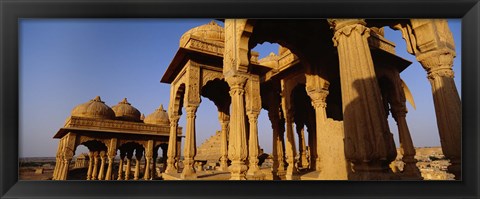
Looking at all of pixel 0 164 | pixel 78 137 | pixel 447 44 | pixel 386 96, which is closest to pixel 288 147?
pixel 386 96

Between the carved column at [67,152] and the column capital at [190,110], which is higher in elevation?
the column capital at [190,110]

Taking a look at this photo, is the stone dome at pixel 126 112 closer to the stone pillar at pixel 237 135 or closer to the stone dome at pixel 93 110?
the stone dome at pixel 93 110

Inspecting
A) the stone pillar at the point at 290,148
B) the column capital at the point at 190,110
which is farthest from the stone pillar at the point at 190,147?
the stone pillar at the point at 290,148

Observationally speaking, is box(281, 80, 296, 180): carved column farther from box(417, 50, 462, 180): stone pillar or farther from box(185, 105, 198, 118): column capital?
box(417, 50, 462, 180): stone pillar

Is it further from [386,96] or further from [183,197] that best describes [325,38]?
[183,197]

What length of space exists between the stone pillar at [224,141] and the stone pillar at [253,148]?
4.49m

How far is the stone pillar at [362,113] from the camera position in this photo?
3477 mm

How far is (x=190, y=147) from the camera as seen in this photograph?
10156 mm

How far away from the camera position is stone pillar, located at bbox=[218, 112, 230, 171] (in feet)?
44.8

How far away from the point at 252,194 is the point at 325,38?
23.4 feet

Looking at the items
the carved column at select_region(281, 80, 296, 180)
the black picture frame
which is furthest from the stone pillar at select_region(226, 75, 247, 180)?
the carved column at select_region(281, 80, 296, 180)

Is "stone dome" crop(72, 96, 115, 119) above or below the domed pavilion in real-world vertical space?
above

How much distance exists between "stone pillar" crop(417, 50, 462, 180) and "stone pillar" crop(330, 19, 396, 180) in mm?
1899

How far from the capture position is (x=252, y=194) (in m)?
3.36
